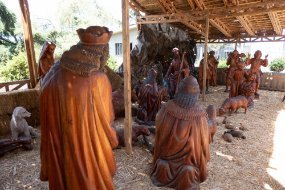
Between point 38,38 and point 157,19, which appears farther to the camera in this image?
point 38,38

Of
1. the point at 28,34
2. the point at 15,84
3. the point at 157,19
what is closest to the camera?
the point at 28,34

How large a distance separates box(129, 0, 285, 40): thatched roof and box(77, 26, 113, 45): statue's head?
23.4ft

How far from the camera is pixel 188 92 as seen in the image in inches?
124

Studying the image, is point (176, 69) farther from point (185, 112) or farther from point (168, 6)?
point (185, 112)

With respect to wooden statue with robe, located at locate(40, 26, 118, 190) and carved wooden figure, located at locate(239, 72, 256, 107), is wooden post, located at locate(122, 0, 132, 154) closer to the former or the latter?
wooden statue with robe, located at locate(40, 26, 118, 190)

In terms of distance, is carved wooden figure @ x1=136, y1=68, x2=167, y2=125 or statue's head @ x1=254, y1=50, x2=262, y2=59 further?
statue's head @ x1=254, y1=50, x2=262, y2=59

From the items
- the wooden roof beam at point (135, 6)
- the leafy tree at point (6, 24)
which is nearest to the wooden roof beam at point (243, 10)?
the wooden roof beam at point (135, 6)

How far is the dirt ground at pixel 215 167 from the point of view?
12.0 ft

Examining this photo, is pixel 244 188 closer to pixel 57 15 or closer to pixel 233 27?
pixel 233 27

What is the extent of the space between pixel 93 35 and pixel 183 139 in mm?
1948

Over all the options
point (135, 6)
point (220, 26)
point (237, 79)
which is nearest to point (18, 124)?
point (237, 79)

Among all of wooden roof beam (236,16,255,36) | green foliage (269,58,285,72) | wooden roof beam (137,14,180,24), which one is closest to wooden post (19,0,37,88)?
wooden roof beam (137,14,180,24)

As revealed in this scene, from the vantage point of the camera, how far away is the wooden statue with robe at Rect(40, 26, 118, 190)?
1791 millimetres

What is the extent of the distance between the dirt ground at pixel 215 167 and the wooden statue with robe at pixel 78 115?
1.84 m
